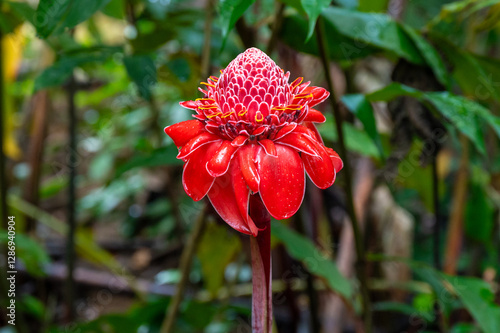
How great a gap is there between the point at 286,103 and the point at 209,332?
818mm

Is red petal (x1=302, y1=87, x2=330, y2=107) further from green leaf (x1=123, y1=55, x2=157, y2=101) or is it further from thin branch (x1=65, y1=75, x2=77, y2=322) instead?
thin branch (x1=65, y1=75, x2=77, y2=322)

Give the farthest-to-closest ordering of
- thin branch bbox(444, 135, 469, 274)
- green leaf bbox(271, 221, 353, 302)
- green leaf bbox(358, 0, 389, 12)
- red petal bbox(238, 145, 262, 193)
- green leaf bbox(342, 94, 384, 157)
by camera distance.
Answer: thin branch bbox(444, 135, 469, 274) < green leaf bbox(358, 0, 389, 12) < green leaf bbox(271, 221, 353, 302) < green leaf bbox(342, 94, 384, 157) < red petal bbox(238, 145, 262, 193)

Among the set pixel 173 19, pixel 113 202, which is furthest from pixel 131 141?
pixel 173 19

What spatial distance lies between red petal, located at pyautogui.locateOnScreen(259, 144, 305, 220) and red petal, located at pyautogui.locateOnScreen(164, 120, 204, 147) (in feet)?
0.19

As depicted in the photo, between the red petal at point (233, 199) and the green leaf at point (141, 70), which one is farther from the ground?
the red petal at point (233, 199)

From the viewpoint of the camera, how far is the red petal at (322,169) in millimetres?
288

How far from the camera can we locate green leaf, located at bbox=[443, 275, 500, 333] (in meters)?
0.54

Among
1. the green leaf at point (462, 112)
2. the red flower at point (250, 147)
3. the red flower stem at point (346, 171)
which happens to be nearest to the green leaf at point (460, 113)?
the green leaf at point (462, 112)

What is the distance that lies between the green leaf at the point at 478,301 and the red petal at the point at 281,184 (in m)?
0.39

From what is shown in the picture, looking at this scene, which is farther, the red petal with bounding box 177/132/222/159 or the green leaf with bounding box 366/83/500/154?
the green leaf with bounding box 366/83/500/154

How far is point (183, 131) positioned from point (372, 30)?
0.34 m

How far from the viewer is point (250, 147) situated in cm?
29

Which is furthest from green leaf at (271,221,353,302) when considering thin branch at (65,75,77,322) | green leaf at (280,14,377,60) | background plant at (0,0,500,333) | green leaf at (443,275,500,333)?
thin branch at (65,75,77,322)

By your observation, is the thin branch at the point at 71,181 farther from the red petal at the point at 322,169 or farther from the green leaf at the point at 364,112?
the red petal at the point at 322,169
